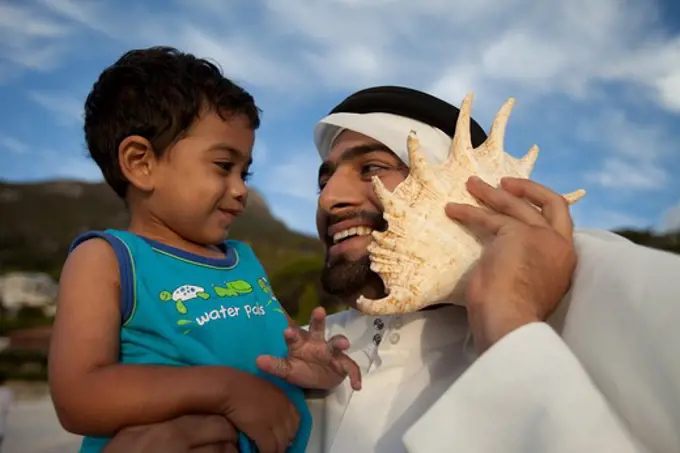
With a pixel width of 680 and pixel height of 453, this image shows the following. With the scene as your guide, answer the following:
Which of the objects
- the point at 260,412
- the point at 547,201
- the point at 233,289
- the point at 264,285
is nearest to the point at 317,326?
the point at 260,412

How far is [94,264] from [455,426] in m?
1.11

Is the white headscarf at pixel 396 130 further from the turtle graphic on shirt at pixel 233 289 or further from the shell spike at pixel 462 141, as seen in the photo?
the turtle graphic on shirt at pixel 233 289

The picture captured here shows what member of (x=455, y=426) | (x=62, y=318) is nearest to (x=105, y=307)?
(x=62, y=318)

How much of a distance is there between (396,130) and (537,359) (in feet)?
4.23

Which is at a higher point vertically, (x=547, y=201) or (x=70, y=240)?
(x=547, y=201)

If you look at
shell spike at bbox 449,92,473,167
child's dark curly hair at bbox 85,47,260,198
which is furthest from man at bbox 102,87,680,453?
child's dark curly hair at bbox 85,47,260,198

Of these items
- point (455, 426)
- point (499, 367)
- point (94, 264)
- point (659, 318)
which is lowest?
point (94, 264)

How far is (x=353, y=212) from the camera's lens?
2.25m

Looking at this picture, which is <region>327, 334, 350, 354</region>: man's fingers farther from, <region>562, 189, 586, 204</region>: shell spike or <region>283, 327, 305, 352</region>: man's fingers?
<region>562, 189, 586, 204</region>: shell spike

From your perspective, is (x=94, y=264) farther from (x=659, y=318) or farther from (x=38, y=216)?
(x=38, y=216)

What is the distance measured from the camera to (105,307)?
1655 mm

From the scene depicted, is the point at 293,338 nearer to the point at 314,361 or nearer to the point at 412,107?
the point at 314,361

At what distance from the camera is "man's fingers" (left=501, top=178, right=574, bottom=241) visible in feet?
4.94

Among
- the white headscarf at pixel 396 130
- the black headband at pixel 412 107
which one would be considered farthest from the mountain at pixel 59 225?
the white headscarf at pixel 396 130
